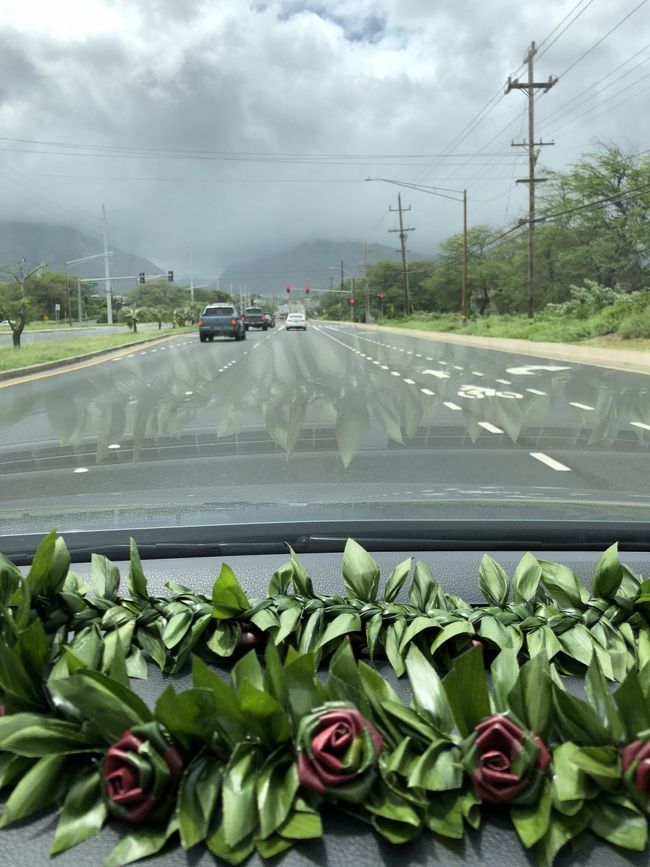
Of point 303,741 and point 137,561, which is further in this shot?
point 137,561

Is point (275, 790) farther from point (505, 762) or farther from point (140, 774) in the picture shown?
point (505, 762)

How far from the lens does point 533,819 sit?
180cm

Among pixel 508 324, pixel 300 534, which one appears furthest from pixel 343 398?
pixel 508 324

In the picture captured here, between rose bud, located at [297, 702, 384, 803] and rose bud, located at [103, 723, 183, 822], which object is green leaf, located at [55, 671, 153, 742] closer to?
rose bud, located at [103, 723, 183, 822]

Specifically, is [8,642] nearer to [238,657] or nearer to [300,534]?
[238,657]

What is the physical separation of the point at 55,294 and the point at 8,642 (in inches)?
4743

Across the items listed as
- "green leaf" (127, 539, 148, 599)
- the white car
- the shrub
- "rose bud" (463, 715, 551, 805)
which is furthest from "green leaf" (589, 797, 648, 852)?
the white car

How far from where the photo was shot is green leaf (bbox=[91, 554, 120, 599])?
9.04 feet

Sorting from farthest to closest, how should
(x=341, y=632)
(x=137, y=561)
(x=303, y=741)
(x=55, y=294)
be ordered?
(x=55, y=294) → (x=137, y=561) → (x=341, y=632) → (x=303, y=741)

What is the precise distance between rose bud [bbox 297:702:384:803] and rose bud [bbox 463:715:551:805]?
0.66ft

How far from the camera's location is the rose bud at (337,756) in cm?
179

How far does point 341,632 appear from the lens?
2.50m

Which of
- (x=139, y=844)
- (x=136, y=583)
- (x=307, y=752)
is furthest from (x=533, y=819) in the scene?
(x=136, y=583)

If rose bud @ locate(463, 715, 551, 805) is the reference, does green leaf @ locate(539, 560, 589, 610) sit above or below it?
above
